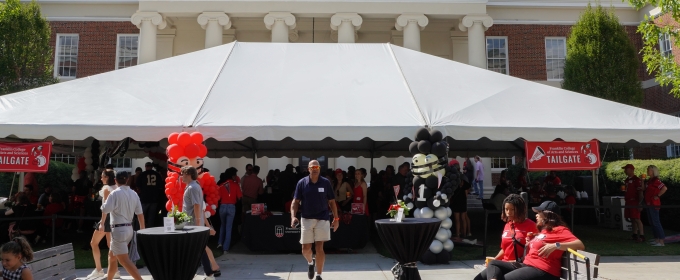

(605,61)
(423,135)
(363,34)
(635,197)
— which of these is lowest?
(635,197)

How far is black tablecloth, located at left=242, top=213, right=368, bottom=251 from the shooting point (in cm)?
1066

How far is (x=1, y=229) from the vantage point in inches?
448

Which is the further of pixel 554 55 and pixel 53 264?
pixel 554 55

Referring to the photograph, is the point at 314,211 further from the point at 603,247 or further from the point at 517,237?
the point at 603,247

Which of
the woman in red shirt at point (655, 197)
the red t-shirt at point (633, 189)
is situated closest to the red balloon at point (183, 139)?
the woman in red shirt at point (655, 197)

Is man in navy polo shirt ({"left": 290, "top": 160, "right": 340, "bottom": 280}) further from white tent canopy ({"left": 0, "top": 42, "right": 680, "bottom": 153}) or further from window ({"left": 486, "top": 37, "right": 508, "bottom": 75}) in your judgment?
window ({"left": 486, "top": 37, "right": 508, "bottom": 75})

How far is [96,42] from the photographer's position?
28484 millimetres

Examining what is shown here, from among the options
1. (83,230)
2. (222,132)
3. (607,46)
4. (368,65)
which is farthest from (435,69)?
(607,46)

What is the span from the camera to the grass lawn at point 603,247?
34.2 feet

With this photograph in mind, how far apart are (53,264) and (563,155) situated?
27.6 ft

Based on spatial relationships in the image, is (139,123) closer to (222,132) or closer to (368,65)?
(222,132)

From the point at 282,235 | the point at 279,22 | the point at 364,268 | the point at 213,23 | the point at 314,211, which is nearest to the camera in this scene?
the point at 314,211

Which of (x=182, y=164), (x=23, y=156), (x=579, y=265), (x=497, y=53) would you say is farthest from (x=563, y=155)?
(x=497, y=53)

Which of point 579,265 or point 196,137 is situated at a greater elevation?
point 196,137
